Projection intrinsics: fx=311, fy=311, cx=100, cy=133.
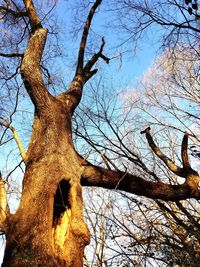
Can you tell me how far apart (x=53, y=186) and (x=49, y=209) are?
25cm

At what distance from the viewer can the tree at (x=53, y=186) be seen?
2.48m

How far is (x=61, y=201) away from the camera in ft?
9.98

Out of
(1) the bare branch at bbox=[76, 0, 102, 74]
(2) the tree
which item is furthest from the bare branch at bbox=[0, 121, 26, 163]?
(1) the bare branch at bbox=[76, 0, 102, 74]

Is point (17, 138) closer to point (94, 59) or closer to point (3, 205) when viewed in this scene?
point (3, 205)

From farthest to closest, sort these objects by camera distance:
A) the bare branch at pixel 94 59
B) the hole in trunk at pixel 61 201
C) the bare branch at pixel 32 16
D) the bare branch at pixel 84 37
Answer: the bare branch at pixel 94 59, the bare branch at pixel 84 37, the bare branch at pixel 32 16, the hole in trunk at pixel 61 201

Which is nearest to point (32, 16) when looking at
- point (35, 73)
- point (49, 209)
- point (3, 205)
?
point (35, 73)

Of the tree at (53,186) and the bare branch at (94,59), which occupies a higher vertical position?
the bare branch at (94,59)

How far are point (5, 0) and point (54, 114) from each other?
133 inches

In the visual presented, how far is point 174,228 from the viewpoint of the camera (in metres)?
5.71

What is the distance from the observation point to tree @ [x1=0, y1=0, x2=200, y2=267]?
248cm

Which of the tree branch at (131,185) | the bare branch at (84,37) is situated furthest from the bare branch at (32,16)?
the tree branch at (131,185)

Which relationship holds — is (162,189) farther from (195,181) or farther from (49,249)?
(49,249)

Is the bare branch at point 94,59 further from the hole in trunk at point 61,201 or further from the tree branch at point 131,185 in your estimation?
the hole in trunk at point 61,201

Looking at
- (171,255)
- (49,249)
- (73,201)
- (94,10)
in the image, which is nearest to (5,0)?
(94,10)
